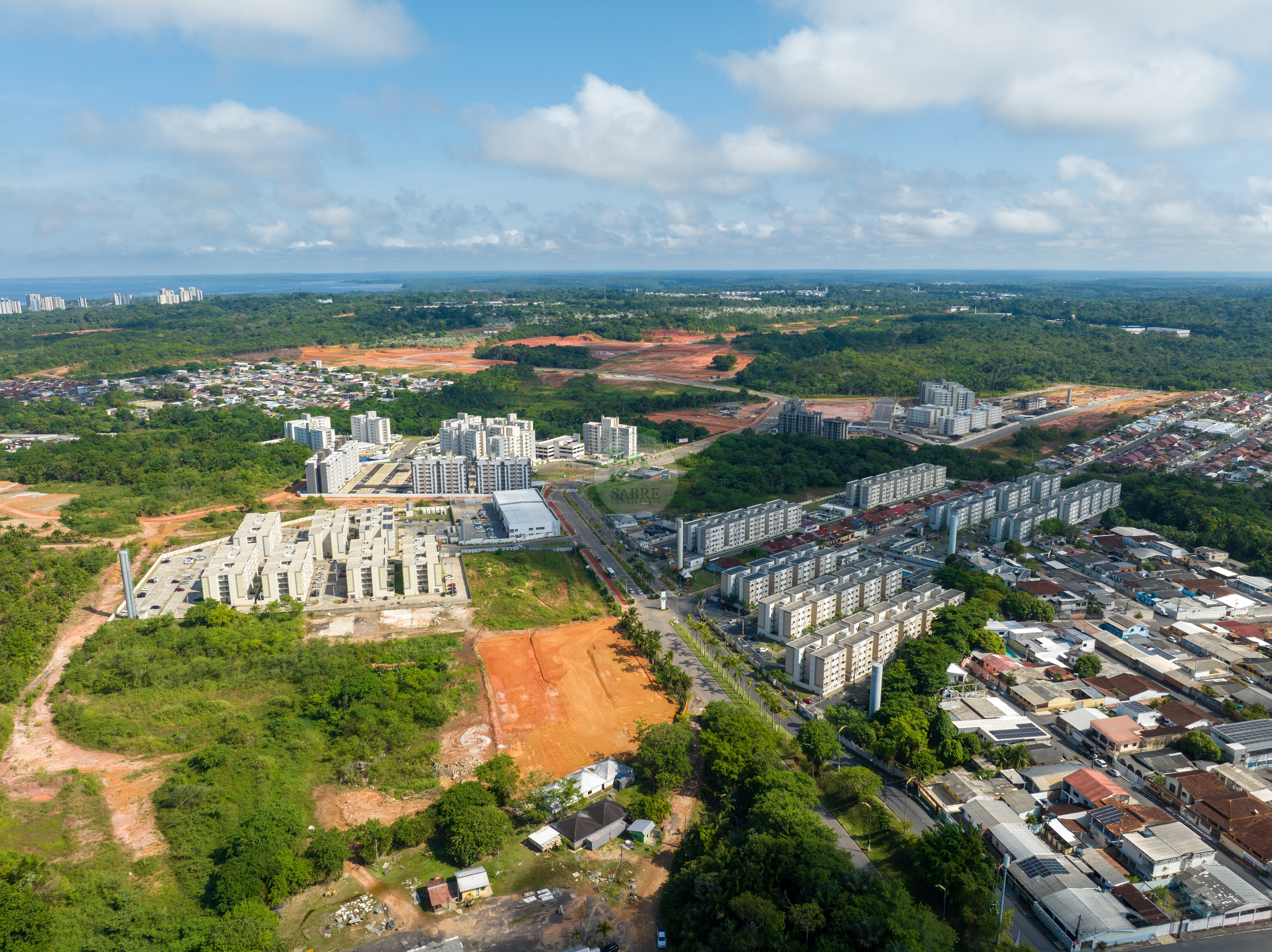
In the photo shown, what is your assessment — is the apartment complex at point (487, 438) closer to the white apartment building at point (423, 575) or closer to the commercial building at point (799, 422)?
the white apartment building at point (423, 575)

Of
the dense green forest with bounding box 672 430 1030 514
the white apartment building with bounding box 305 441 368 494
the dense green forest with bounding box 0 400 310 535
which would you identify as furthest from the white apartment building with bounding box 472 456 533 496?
the dense green forest with bounding box 0 400 310 535

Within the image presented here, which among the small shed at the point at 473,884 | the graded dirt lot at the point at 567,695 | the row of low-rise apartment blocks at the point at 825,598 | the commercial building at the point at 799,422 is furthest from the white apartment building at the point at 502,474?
the small shed at the point at 473,884

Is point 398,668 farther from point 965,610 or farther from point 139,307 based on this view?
point 139,307

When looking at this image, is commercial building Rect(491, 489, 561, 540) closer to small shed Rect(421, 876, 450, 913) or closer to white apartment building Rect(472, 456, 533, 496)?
white apartment building Rect(472, 456, 533, 496)

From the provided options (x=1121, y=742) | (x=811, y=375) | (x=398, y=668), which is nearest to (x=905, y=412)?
(x=811, y=375)

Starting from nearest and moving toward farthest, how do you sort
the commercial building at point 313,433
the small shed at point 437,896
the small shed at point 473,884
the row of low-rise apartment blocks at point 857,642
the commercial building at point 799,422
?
the small shed at point 437,896 → the small shed at point 473,884 → the row of low-rise apartment blocks at point 857,642 → the commercial building at point 313,433 → the commercial building at point 799,422

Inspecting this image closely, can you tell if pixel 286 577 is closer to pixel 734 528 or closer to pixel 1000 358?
pixel 734 528
